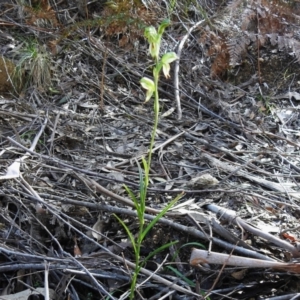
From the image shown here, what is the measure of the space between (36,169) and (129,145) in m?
0.56

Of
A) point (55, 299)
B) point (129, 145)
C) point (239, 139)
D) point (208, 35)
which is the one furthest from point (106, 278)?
point (208, 35)

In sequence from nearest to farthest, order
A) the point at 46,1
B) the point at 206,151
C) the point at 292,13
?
the point at 206,151
the point at 292,13
the point at 46,1

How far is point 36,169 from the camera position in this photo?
2443 mm

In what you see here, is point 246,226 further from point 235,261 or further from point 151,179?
point 151,179

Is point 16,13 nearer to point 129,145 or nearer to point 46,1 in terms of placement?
point 46,1

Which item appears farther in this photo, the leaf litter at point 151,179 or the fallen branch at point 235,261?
the leaf litter at point 151,179

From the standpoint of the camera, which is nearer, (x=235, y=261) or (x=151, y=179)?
(x=235, y=261)

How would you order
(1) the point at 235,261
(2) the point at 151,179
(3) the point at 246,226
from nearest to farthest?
(1) the point at 235,261
(3) the point at 246,226
(2) the point at 151,179

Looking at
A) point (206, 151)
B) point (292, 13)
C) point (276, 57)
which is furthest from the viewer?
point (276, 57)

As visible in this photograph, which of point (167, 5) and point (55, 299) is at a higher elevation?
point (167, 5)

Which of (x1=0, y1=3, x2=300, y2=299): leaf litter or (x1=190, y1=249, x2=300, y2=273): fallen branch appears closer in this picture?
(x1=190, y1=249, x2=300, y2=273): fallen branch

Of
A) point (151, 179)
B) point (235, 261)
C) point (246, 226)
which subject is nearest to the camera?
point (235, 261)

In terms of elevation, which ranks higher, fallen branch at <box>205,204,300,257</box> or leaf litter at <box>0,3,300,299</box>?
fallen branch at <box>205,204,300,257</box>

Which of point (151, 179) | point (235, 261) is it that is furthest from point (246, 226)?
point (151, 179)
